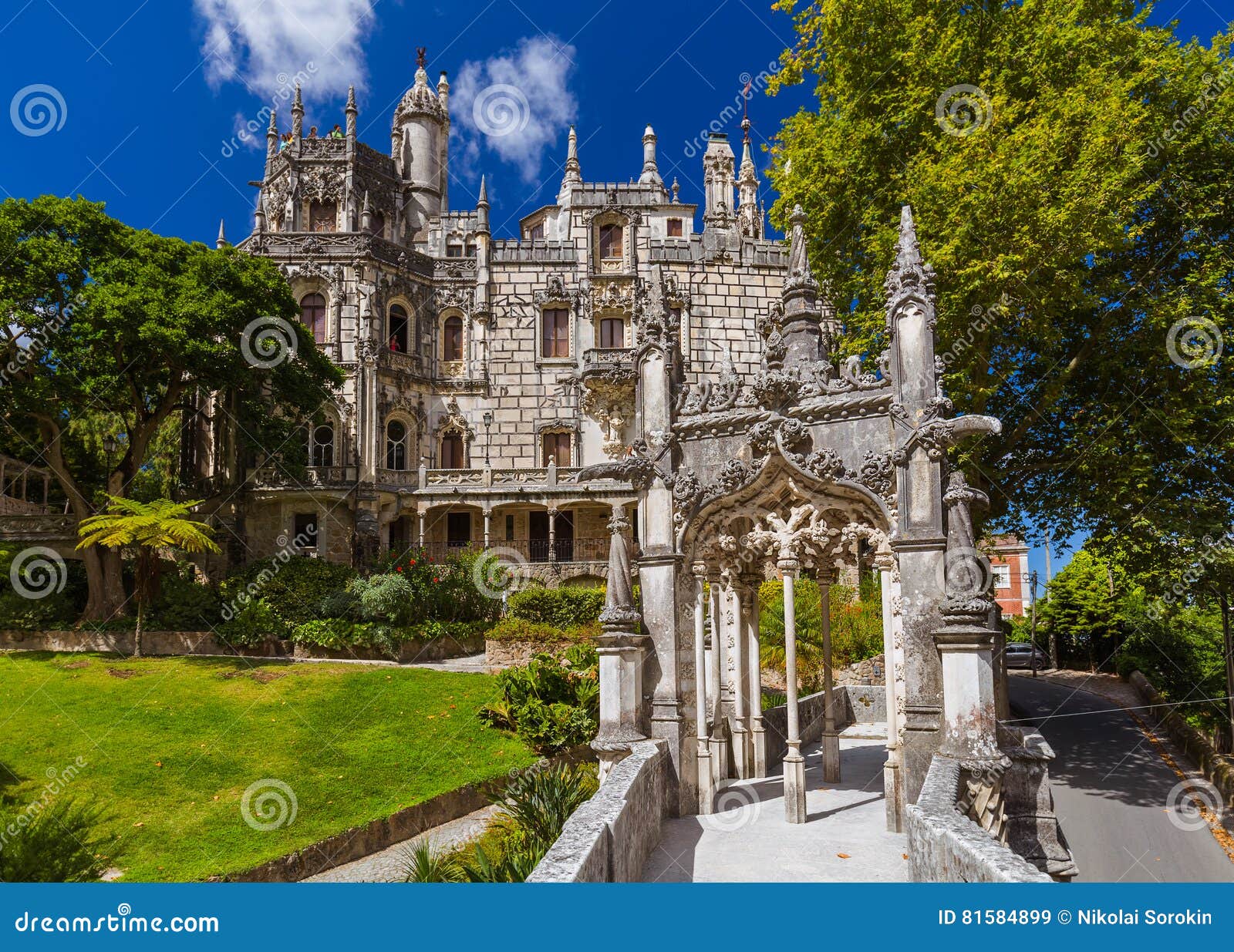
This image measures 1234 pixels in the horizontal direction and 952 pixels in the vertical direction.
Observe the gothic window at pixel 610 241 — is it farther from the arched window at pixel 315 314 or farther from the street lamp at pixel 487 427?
the arched window at pixel 315 314

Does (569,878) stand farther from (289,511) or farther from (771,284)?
(771,284)

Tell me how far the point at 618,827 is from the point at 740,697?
6294 millimetres

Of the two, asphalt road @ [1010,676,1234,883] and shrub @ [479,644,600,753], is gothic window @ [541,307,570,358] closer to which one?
shrub @ [479,644,600,753]

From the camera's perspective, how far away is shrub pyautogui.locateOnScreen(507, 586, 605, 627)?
91.0 feet

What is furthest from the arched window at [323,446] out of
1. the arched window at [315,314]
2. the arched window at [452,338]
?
the arched window at [452,338]

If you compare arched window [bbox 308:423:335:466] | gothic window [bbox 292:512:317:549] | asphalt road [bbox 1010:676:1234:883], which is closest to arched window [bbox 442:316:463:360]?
arched window [bbox 308:423:335:466]

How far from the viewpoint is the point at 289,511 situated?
34.9m

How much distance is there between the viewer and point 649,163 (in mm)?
45000

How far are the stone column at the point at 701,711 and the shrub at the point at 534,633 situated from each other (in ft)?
44.2

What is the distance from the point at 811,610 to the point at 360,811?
16571 millimetres

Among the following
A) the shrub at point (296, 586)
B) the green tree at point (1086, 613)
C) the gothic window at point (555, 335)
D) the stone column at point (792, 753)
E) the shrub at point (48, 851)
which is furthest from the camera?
the gothic window at point (555, 335)

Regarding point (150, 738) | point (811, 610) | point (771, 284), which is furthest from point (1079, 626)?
point (150, 738)

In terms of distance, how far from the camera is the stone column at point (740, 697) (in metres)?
12.9

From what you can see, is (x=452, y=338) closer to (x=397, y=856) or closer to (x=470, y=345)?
(x=470, y=345)
